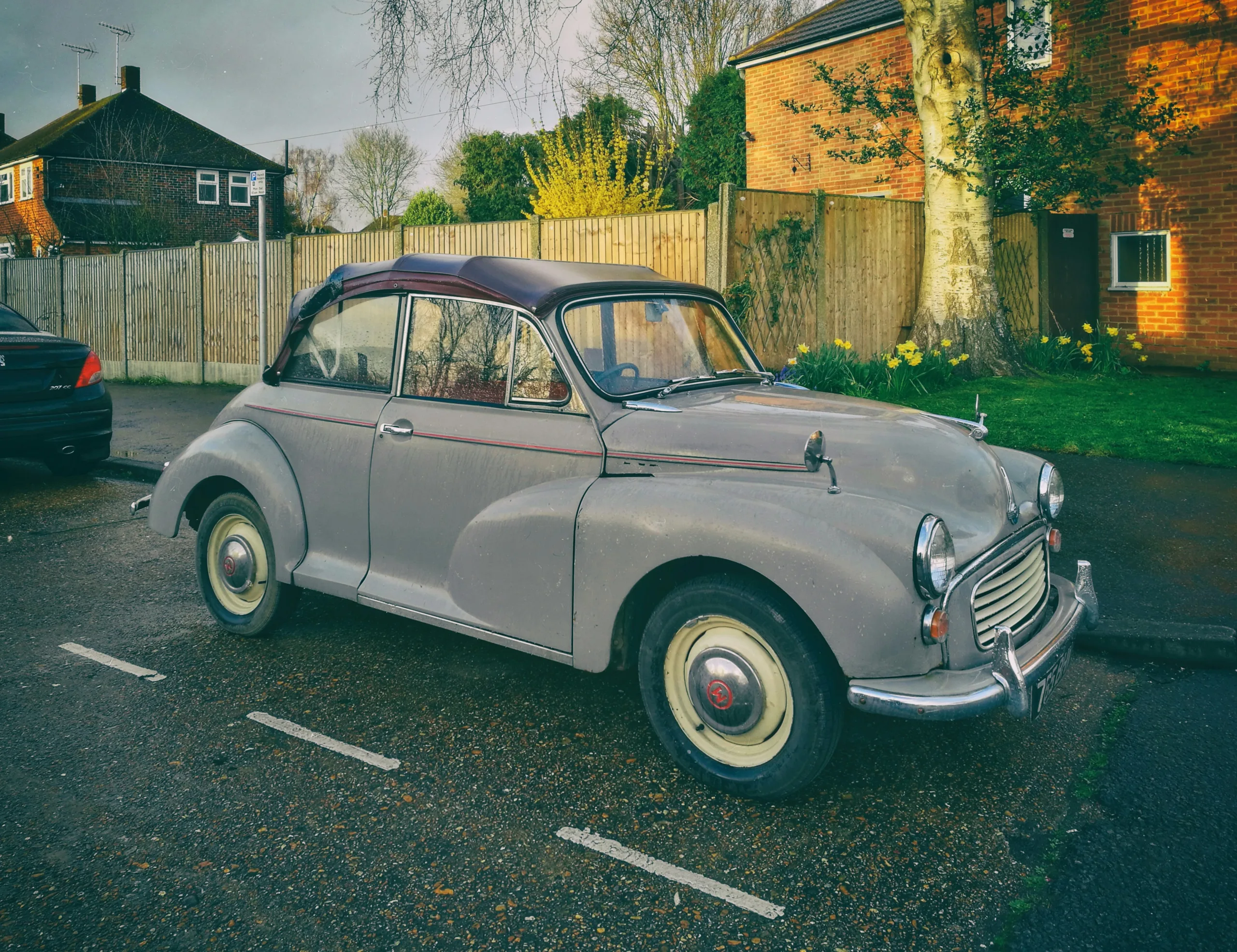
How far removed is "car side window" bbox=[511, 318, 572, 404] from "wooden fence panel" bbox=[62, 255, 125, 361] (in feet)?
52.3

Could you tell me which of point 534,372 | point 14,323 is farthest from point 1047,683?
point 14,323

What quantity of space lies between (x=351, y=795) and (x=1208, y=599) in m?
4.29

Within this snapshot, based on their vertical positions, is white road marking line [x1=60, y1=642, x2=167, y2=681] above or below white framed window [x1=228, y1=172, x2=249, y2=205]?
below

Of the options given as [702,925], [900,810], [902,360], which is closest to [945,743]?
[900,810]

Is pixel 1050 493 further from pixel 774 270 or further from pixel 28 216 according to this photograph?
pixel 28 216

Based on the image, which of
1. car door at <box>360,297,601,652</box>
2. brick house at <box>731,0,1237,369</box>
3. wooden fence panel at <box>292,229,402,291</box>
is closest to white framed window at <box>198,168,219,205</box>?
wooden fence panel at <box>292,229,402,291</box>

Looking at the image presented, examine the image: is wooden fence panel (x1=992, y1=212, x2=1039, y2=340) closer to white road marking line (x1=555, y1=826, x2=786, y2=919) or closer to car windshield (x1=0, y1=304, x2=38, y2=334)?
car windshield (x1=0, y1=304, x2=38, y2=334)

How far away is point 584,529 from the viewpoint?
3.67 meters

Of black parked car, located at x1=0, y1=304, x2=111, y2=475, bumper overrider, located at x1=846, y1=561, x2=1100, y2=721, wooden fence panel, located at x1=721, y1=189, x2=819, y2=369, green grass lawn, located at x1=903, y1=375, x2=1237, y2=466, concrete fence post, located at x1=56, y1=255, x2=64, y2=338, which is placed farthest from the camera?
concrete fence post, located at x1=56, y1=255, x2=64, y2=338

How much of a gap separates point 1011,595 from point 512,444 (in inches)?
73.7

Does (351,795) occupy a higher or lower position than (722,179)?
lower

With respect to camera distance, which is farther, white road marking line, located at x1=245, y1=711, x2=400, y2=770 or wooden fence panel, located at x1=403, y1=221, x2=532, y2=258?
wooden fence panel, located at x1=403, y1=221, x2=532, y2=258

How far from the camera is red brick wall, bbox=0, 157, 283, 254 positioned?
37.9m

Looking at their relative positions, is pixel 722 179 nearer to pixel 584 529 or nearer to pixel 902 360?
pixel 902 360
